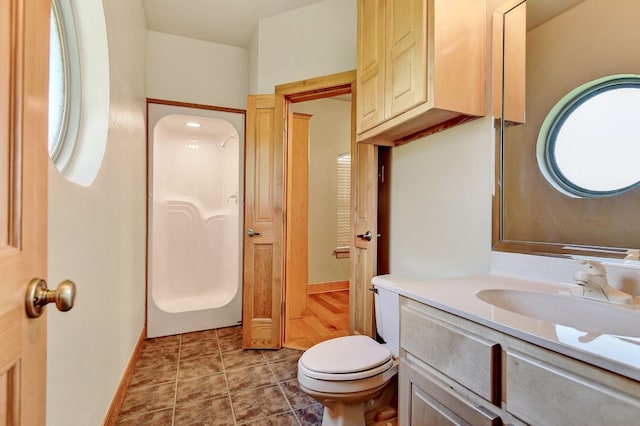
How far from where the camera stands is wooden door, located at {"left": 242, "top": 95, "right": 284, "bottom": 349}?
2.41 metres

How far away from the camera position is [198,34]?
2.71 meters

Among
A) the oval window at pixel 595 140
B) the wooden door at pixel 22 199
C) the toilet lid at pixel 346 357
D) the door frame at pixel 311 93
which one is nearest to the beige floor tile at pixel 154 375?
the door frame at pixel 311 93

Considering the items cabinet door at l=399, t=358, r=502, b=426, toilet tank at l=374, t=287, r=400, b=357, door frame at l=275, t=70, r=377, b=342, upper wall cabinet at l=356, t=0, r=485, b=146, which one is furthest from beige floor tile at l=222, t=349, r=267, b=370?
upper wall cabinet at l=356, t=0, r=485, b=146

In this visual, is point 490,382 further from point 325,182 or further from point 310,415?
point 325,182

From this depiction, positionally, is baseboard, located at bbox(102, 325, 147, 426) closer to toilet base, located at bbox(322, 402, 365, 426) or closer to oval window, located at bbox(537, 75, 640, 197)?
toilet base, located at bbox(322, 402, 365, 426)

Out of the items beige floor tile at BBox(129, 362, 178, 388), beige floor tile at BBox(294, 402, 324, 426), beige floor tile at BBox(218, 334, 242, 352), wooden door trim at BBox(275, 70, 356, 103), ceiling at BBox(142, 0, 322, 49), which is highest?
ceiling at BBox(142, 0, 322, 49)

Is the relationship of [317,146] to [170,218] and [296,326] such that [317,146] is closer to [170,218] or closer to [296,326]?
[170,218]

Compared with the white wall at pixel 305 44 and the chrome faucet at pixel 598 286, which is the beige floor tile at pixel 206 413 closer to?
the chrome faucet at pixel 598 286

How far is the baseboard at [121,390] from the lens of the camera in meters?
1.51

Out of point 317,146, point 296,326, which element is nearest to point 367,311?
point 296,326

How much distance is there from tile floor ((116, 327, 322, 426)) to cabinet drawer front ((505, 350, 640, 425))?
125 centimetres

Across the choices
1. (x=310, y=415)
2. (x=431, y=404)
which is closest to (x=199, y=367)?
(x=310, y=415)

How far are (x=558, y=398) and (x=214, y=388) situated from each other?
187cm

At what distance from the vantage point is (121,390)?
1718 mm
